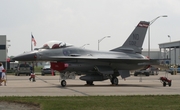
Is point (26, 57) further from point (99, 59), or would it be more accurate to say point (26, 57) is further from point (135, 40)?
point (135, 40)

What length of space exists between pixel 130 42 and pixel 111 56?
9.36 feet

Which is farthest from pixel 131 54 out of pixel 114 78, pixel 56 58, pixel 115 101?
pixel 115 101

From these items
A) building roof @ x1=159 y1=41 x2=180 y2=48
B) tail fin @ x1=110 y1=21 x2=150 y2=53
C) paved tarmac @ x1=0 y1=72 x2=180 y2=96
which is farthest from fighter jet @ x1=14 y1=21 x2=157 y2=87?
building roof @ x1=159 y1=41 x2=180 y2=48

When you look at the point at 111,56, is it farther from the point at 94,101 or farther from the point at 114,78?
the point at 94,101

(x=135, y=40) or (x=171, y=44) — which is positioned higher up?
(x=171, y=44)

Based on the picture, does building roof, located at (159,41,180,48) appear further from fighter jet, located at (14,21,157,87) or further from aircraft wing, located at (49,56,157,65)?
aircraft wing, located at (49,56,157,65)

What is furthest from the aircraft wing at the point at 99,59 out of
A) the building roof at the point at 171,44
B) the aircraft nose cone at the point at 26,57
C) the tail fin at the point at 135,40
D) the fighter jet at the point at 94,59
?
the building roof at the point at 171,44

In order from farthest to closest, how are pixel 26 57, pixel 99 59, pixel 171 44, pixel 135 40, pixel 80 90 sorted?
pixel 171 44 → pixel 135 40 → pixel 99 59 → pixel 26 57 → pixel 80 90

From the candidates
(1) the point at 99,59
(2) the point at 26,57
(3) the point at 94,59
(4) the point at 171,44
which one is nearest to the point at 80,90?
(2) the point at 26,57

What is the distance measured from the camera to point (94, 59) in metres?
25.7

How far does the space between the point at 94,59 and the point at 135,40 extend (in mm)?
5083

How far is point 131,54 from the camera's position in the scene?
2884cm

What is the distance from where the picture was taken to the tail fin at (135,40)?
29.0 m

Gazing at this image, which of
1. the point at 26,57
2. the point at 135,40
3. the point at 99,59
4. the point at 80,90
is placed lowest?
the point at 80,90
